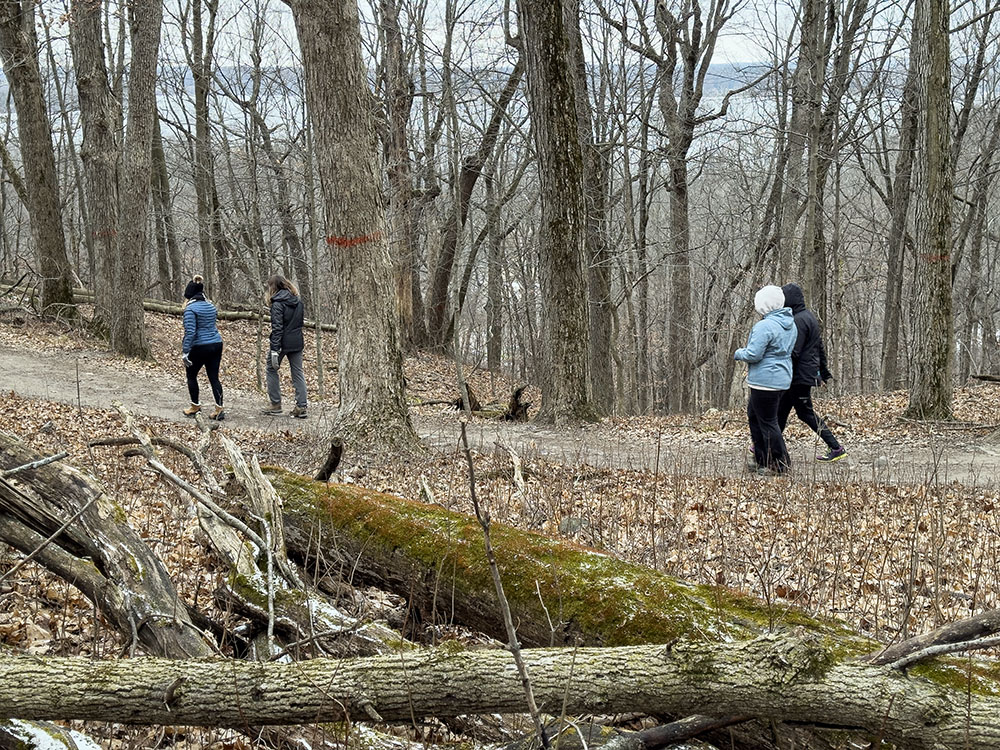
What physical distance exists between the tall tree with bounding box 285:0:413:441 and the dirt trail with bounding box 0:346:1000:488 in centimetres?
123

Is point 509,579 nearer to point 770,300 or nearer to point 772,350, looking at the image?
point 772,350

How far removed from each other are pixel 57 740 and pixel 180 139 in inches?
1168

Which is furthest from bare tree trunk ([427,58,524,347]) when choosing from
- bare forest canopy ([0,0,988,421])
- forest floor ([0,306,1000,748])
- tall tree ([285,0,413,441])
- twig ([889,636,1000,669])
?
twig ([889,636,1000,669])

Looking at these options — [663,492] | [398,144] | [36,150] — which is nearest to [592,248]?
[398,144]

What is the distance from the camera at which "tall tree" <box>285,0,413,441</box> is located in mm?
7828

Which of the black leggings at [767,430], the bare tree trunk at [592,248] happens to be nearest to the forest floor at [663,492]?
the black leggings at [767,430]

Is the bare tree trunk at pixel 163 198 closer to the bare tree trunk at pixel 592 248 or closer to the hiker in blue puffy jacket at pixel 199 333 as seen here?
the bare tree trunk at pixel 592 248

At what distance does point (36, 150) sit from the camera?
57.8 ft

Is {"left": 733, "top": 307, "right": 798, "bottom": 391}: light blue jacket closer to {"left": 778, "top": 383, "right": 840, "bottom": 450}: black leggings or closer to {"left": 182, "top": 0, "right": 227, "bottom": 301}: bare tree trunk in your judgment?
{"left": 778, "top": 383, "right": 840, "bottom": 450}: black leggings

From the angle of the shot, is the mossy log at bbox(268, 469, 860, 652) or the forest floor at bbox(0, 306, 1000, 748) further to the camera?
the forest floor at bbox(0, 306, 1000, 748)

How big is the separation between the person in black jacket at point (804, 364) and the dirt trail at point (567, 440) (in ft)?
2.16

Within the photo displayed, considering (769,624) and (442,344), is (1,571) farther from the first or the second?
(442,344)

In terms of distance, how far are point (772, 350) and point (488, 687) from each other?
6338mm

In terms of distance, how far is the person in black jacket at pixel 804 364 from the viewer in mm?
8258
